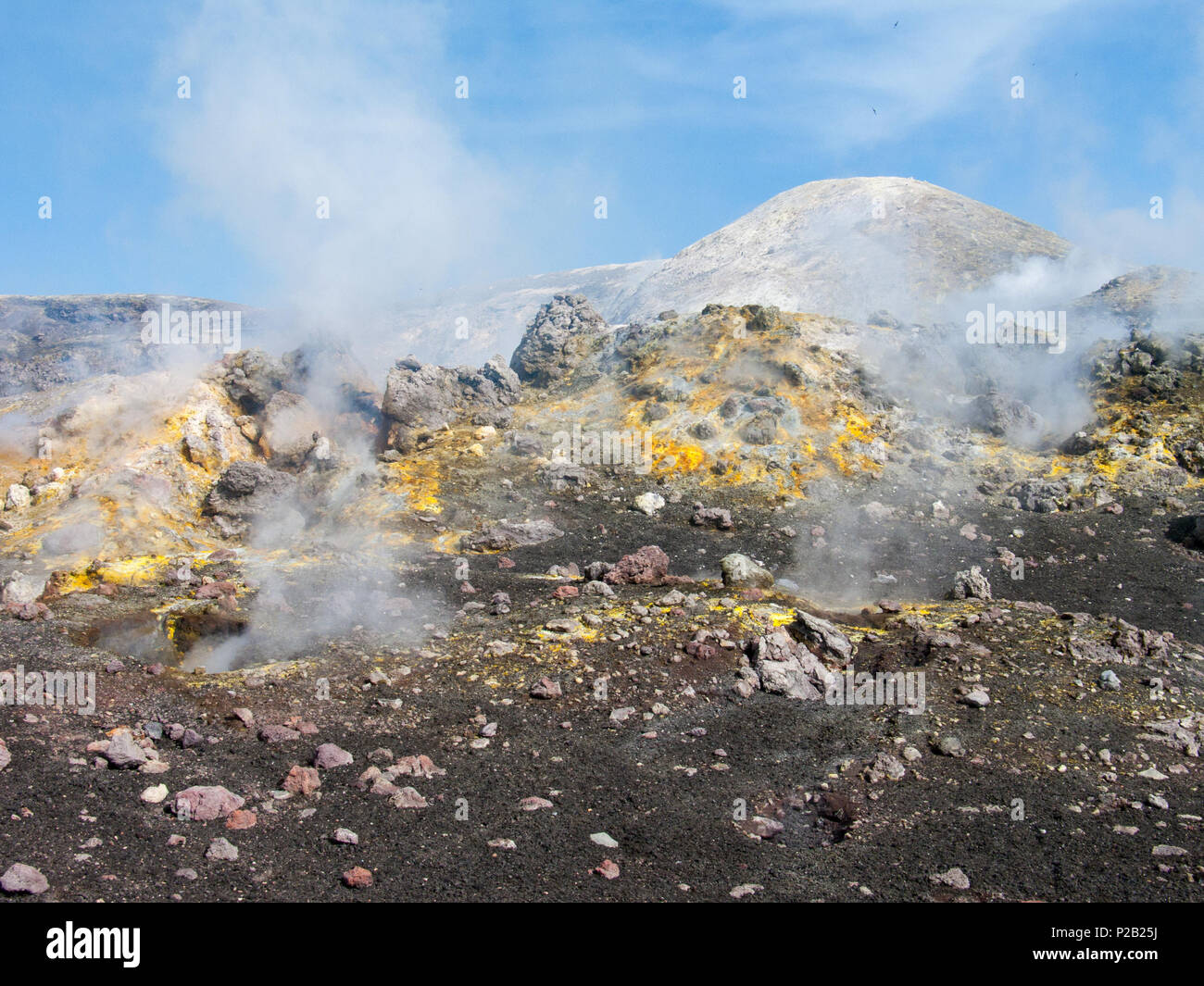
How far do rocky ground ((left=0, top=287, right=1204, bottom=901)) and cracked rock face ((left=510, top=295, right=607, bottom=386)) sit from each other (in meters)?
4.85

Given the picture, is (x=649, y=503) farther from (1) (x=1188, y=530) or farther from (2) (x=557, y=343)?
(2) (x=557, y=343)

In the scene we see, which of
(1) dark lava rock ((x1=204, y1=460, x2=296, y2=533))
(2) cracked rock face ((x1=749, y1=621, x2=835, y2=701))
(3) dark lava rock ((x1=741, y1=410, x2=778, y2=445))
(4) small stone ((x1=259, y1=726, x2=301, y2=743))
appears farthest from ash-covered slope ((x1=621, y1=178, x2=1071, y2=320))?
(4) small stone ((x1=259, y1=726, x2=301, y2=743))

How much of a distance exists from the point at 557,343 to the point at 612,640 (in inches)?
744

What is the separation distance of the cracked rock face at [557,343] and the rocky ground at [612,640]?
485 centimetres

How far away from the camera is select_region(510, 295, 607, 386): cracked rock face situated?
27141mm

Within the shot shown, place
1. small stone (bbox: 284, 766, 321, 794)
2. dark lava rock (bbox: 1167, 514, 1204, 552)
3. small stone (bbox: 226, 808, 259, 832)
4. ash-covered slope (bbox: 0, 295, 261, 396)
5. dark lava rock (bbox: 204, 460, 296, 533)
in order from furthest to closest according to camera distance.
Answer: ash-covered slope (bbox: 0, 295, 261, 396) < dark lava rock (bbox: 204, 460, 296, 533) < dark lava rock (bbox: 1167, 514, 1204, 552) < small stone (bbox: 284, 766, 321, 794) < small stone (bbox: 226, 808, 259, 832)

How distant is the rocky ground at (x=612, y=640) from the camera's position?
20.6 ft

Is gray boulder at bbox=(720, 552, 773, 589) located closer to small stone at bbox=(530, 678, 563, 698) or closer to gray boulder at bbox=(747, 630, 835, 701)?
gray boulder at bbox=(747, 630, 835, 701)

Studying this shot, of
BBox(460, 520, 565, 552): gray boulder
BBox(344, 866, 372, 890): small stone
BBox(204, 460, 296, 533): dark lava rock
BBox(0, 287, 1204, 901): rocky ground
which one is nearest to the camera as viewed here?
BBox(344, 866, 372, 890): small stone

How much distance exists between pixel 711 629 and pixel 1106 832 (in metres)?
5.06

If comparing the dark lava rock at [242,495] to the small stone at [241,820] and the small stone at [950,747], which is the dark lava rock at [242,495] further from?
the small stone at [950,747]

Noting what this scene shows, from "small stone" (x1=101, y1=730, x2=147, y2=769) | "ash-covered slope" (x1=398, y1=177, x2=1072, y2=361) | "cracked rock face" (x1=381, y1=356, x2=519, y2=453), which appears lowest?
"small stone" (x1=101, y1=730, x2=147, y2=769)

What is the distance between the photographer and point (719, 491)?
61.4 ft

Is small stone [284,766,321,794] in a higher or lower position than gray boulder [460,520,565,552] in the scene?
lower
